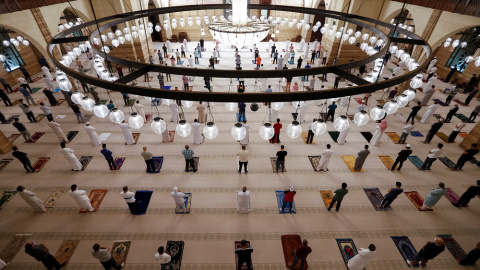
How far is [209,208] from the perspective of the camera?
595 centimetres

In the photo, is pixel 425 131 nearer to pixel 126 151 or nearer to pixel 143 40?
pixel 126 151

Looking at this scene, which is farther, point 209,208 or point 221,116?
point 221,116

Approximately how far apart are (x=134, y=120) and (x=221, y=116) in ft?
18.0

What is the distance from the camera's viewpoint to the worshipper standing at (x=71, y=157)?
655cm

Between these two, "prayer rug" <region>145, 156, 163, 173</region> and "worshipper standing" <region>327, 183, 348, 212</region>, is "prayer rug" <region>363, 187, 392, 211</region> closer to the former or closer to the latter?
"worshipper standing" <region>327, 183, 348, 212</region>

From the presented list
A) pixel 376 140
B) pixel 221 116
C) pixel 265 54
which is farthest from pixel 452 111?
pixel 265 54

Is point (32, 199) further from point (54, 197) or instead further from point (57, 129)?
point (57, 129)

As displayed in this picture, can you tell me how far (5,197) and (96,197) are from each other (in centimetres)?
242

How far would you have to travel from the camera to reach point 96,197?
618 cm

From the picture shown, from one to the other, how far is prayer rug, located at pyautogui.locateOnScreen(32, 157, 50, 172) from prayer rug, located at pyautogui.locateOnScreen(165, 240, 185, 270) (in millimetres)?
5054

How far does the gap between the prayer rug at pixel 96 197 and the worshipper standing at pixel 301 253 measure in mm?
4894

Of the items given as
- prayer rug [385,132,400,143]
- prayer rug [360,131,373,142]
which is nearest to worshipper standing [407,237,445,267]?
prayer rug [360,131,373,142]

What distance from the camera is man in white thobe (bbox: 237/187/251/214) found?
18.0 feet

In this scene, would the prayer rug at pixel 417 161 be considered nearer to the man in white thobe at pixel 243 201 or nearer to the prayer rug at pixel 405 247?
the prayer rug at pixel 405 247
